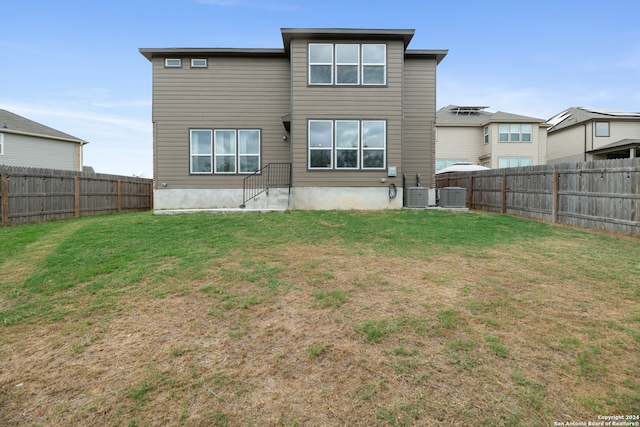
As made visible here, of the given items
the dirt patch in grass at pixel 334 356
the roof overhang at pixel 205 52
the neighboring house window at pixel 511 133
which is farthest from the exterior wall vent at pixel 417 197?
the neighboring house window at pixel 511 133

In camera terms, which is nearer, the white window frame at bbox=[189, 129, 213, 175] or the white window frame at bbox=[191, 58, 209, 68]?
the white window frame at bbox=[191, 58, 209, 68]

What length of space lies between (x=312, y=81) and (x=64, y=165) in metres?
22.3

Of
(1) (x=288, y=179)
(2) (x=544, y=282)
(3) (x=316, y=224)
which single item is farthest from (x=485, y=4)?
(2) (x=544, y=282)

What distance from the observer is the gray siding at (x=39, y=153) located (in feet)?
71.9

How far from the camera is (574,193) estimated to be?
1029 cm

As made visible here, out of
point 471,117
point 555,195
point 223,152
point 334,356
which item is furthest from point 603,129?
point 334,356

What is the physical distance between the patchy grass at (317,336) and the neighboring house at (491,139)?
2185 centimetres

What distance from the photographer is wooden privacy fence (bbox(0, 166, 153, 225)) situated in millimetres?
11141

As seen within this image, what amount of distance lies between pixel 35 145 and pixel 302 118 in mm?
21205

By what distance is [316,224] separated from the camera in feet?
30.6

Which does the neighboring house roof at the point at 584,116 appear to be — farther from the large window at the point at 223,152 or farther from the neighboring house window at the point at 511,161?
the large window at the point at 223,152

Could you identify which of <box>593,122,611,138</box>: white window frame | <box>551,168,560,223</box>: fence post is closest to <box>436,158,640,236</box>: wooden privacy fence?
<box>551,168,560,223</box>: fence post

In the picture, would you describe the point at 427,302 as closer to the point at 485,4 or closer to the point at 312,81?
the point at 312,81

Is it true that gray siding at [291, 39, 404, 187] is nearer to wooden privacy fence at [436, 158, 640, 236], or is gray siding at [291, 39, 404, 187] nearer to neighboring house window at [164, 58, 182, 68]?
neighboring house window at [164, 58, 182, 68]
